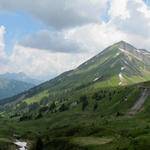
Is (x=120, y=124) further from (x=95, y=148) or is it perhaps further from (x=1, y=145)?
(x=1, y=145)

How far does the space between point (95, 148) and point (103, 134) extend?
31.1 metres

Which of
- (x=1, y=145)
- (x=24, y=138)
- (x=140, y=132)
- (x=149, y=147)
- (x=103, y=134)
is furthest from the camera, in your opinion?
(x=24, y=138)

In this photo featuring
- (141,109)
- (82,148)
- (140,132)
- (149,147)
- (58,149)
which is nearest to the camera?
(149,147)

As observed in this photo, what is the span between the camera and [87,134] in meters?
119

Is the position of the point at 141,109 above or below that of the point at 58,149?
above

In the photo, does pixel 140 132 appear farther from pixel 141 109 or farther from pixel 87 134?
pixel 141 109

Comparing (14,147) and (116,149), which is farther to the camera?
(14,147)

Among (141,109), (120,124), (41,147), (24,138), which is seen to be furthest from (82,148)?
(141,109)

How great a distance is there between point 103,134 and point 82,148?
26.3 m

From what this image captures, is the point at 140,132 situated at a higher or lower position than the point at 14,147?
higher

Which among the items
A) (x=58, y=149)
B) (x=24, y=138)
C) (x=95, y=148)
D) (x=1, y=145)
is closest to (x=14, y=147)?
(x=1, y=145)

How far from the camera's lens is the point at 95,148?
79438 mm

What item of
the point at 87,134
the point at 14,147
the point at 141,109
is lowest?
the point at 14,147

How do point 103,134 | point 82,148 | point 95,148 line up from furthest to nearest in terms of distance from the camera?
point 103,134
point 82,148
point 95,148
